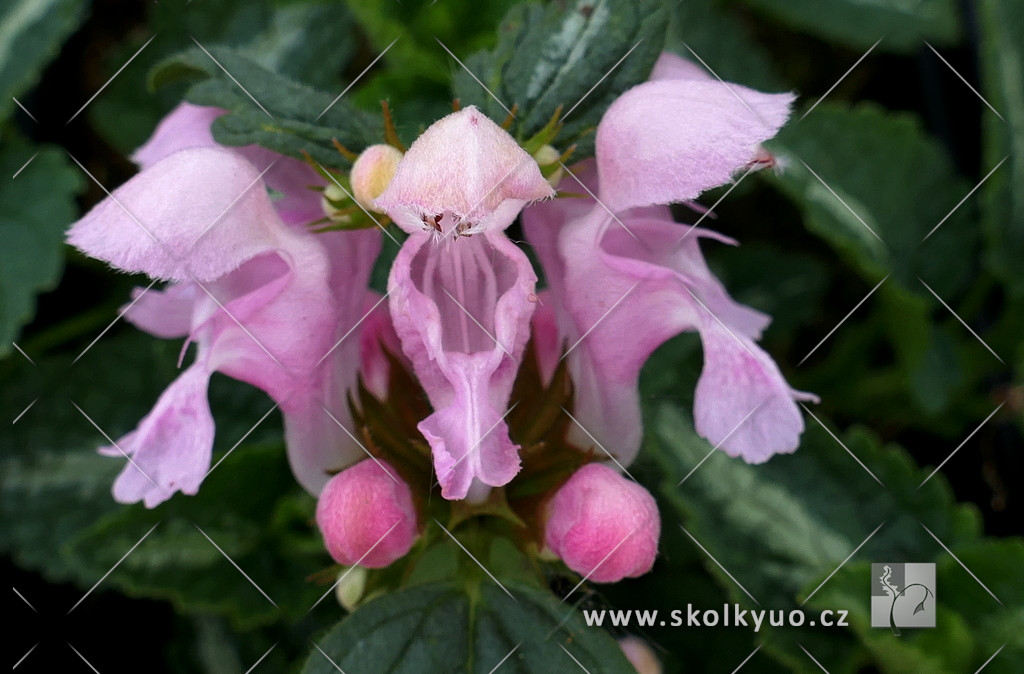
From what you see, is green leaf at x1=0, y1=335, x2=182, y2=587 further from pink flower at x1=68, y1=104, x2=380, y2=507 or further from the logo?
the logo

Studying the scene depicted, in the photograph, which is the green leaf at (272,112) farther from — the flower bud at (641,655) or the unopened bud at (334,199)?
the flower bud at (641,655)

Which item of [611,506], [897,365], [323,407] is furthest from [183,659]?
[897,365]

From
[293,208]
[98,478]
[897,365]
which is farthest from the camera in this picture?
[897,365]

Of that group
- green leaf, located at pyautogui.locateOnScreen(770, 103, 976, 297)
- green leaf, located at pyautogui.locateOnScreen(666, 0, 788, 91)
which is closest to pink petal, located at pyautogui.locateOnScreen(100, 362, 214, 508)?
green leaf, located at pyautogui.locateOnScreen(770, 103, 976, 297)

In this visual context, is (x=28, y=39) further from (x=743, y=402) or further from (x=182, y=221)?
(x=743, y=402)

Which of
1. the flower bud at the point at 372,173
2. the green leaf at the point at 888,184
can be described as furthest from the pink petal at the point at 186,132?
the green leaf at the point at 888,184

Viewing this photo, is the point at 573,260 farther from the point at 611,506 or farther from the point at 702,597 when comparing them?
the point at 702,597

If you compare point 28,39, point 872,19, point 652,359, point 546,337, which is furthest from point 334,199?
point 872,19
